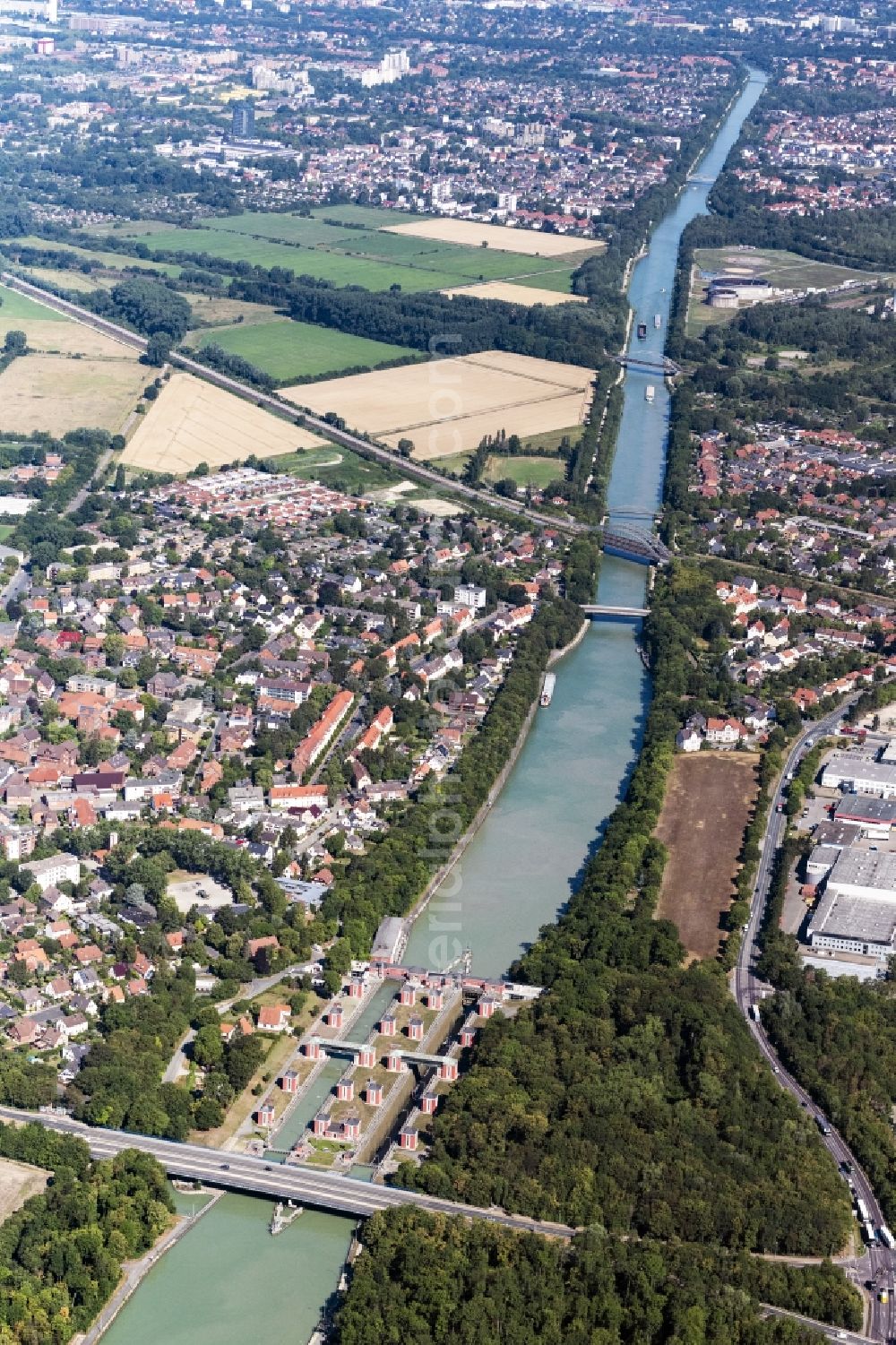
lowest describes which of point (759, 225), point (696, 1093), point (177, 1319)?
point (177, 1319)

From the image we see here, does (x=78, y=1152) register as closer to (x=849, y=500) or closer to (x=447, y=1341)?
(x=447, y=1341)

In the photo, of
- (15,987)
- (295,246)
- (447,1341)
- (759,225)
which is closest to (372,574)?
(15,987)

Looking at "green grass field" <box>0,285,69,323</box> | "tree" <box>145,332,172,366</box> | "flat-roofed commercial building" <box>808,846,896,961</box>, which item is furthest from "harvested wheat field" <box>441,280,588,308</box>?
"flat-roofed commercial building" <box>808,846,896,961</box>

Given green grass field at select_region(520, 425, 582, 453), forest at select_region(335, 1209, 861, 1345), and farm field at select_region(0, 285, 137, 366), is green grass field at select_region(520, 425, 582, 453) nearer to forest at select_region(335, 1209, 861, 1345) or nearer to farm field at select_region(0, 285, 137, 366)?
farm field at select_region(0, 285, 137, 366)

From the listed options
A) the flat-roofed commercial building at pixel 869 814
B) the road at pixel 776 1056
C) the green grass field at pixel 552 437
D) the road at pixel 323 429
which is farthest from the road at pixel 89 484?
the flat-roofed commercial building at pixel 869 814

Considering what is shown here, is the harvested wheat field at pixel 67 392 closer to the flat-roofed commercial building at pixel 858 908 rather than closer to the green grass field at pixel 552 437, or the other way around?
the green grass field at pixel 552 437
